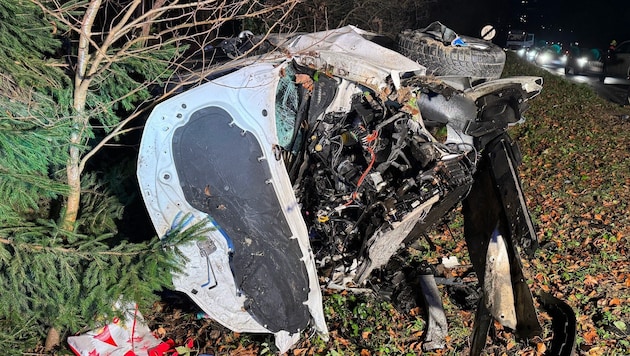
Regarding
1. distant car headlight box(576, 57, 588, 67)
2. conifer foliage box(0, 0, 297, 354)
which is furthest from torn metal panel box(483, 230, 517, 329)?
distant car headlight box(576, 57, 588, 67)

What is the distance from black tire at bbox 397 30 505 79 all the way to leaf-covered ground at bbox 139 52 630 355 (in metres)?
2.09

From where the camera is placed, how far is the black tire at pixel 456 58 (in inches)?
170

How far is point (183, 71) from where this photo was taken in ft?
14.1

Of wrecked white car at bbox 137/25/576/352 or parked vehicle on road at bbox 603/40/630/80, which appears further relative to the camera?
parked vehicle on road at bbox 603/40/630/80

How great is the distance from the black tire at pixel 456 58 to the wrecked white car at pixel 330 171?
1 cm

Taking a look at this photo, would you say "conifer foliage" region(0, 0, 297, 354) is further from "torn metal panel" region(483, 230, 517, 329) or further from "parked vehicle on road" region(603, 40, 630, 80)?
"parked vehicle on road" region(603, 40, 630, 80)

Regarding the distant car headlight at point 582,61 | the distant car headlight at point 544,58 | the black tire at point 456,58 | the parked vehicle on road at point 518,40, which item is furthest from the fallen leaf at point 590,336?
the parked vehicle on road at point 518,40

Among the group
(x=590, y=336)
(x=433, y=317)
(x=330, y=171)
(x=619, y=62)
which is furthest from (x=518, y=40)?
(x=330, y=171)

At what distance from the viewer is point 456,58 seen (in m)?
4.30

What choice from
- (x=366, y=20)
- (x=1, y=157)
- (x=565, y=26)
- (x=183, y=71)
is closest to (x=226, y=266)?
(x=1, y=157)

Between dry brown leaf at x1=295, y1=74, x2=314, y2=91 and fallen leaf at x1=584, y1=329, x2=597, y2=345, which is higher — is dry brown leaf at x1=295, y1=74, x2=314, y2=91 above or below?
above

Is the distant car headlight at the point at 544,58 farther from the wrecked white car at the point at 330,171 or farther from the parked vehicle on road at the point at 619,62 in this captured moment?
the wrecked white car at the point at 330,171

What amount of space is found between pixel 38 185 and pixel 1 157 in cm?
29

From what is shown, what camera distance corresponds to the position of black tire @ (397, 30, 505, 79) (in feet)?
14.1
